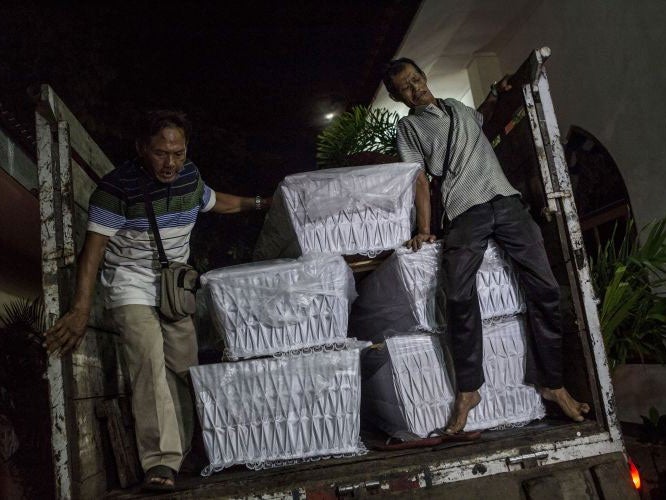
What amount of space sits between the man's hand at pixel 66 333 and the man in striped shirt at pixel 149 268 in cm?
2

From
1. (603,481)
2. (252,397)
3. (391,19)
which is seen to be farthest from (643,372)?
(391,19)

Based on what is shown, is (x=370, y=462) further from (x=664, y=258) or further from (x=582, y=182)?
(x=582, y=182)

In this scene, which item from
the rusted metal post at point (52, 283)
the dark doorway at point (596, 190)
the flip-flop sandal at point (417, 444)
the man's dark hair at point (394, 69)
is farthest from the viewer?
the dark doorway at point (596, 190)

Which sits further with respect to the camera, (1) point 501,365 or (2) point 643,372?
(2) point 643,372

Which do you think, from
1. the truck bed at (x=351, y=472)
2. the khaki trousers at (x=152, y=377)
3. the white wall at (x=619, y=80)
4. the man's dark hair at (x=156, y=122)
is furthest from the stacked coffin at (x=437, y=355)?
the white wall at (x=619, y=80)

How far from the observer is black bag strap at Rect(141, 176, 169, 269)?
2539mm

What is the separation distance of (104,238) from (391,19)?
14.6 feet

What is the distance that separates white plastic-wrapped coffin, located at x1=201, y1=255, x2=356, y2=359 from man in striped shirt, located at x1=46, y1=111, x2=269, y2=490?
0.37 metres

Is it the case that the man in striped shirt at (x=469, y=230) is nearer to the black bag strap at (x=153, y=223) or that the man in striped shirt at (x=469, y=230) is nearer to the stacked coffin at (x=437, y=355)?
the stacked coffin at (x=437, y=355)

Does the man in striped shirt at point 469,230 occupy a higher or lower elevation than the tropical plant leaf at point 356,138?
lower

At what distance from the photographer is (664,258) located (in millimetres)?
3635

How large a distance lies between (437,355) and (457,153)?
1065 millimetres

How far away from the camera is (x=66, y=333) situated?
2.10 meters

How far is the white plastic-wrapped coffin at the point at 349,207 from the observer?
2.61 meters
